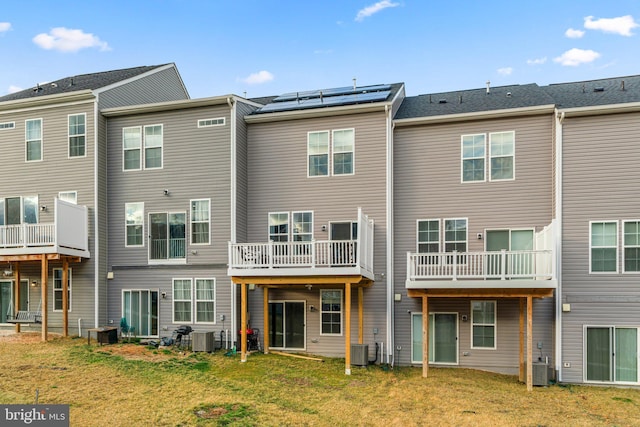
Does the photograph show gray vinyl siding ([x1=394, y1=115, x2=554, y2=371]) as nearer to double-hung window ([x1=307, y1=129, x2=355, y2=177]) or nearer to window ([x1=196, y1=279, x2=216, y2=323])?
double-hung window ([x1=307, y1=129, x2=355, y2=177])

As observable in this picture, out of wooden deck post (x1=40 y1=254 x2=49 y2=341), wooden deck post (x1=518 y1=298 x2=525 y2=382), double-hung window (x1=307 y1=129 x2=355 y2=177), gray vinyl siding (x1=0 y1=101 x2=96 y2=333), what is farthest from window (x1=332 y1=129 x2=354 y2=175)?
wooden deck post (x1=40 y1=254 x2=49 y2=341)

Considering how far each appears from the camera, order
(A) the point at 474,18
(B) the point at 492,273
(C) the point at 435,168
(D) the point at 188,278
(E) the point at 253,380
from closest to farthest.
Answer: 1. (E) the point at 253,380
2. (B) the point at 492,273
3. (C) the point at 435,168
4. (D) the point at 188,278
5. (A) the point at 474,18

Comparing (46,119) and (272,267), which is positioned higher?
(46,119)

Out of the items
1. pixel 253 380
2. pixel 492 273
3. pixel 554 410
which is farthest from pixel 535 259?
pixel 253 380

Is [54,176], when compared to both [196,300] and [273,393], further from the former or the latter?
[273,393]

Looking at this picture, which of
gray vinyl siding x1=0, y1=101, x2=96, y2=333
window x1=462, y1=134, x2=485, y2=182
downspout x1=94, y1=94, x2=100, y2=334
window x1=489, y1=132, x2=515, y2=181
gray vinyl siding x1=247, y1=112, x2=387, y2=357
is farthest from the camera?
gray vinyl siding x1=0, y1=101, x2=96, y2=333

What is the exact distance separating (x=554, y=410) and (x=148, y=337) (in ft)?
41.4

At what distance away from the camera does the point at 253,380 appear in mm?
11867

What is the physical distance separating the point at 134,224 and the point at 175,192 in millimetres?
1994

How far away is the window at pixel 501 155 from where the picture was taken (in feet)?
46.6

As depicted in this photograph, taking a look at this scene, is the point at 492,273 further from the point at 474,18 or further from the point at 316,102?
the point at 474,18

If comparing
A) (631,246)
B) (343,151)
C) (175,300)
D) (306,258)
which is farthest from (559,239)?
(175,300)

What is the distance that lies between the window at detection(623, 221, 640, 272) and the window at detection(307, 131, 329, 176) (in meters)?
9.01

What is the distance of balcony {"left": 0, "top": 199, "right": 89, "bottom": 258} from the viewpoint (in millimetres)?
15148
